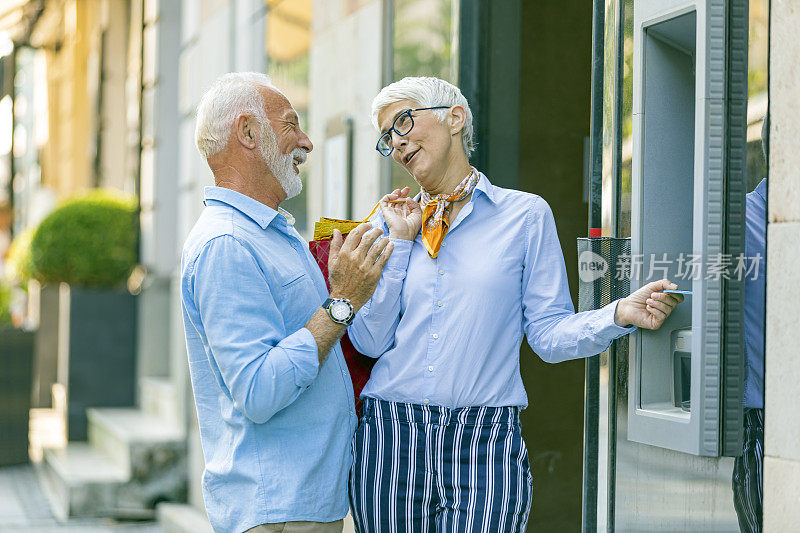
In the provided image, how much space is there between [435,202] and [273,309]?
0.55 meters

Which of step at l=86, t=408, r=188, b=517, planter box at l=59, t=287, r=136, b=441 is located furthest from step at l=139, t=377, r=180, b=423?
step at l=86, t=408, r=188, b=517

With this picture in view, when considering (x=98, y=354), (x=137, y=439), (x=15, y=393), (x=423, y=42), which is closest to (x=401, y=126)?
(x=423, y=42)

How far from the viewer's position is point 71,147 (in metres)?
14.2

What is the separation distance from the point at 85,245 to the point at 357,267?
6617 mm

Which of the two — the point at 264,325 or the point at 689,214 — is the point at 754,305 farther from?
the point at 264,325

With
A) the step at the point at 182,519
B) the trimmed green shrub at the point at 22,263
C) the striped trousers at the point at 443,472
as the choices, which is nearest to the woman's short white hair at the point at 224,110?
the striped trousers at the point at 443,472

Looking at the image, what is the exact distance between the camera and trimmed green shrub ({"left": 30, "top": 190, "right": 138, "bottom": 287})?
328 inches

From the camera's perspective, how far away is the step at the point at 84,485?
626cm

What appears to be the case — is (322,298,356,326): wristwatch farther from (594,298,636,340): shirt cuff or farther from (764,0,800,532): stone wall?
(764,0,800,532): stone wall

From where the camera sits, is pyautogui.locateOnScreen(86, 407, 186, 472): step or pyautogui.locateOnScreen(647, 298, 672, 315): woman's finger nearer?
pyautogui.locateOnScreen(647, 298, 672, 315): woman's finger

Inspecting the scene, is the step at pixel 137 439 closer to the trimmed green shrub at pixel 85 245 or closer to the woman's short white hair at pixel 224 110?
the trimmed green shrub at pixel 85 245

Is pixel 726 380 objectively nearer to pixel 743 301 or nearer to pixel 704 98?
pixel 743 301

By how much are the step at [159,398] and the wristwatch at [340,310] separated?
4.88 meters

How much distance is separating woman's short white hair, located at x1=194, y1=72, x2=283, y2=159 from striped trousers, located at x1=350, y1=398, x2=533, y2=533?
77 centimetres
